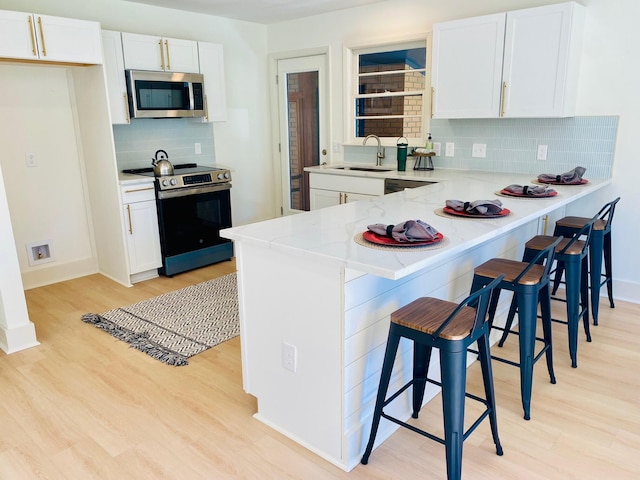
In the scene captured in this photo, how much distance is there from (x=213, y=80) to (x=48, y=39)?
5.07 feet

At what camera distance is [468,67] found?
145 inches

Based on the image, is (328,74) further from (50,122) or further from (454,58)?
(50,122)

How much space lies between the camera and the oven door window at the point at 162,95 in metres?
4.05

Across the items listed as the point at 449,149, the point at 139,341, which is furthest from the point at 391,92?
the point at 139,341

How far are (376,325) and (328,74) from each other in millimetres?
3675

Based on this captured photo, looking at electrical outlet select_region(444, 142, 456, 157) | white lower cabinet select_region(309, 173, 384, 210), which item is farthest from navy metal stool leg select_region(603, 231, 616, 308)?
white lower cabinet select_region(309, 173, 384, 210)

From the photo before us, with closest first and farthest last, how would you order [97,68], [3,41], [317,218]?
[317,218], [3,41], [97,68]

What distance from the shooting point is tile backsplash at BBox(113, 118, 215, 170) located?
4336 millimetres

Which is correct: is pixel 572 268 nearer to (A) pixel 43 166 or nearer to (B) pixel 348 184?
(B) pixel 348 184

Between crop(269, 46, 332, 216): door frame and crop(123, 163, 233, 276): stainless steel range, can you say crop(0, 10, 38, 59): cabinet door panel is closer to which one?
crop(123, 163, 233, 276): stainless steel range

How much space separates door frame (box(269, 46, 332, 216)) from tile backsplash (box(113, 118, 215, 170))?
847 mm

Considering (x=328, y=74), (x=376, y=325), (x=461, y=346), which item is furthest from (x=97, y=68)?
(x=461, y=346)

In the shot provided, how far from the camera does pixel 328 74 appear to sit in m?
4.98

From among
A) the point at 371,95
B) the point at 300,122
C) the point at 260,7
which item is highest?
the point at 260,7
